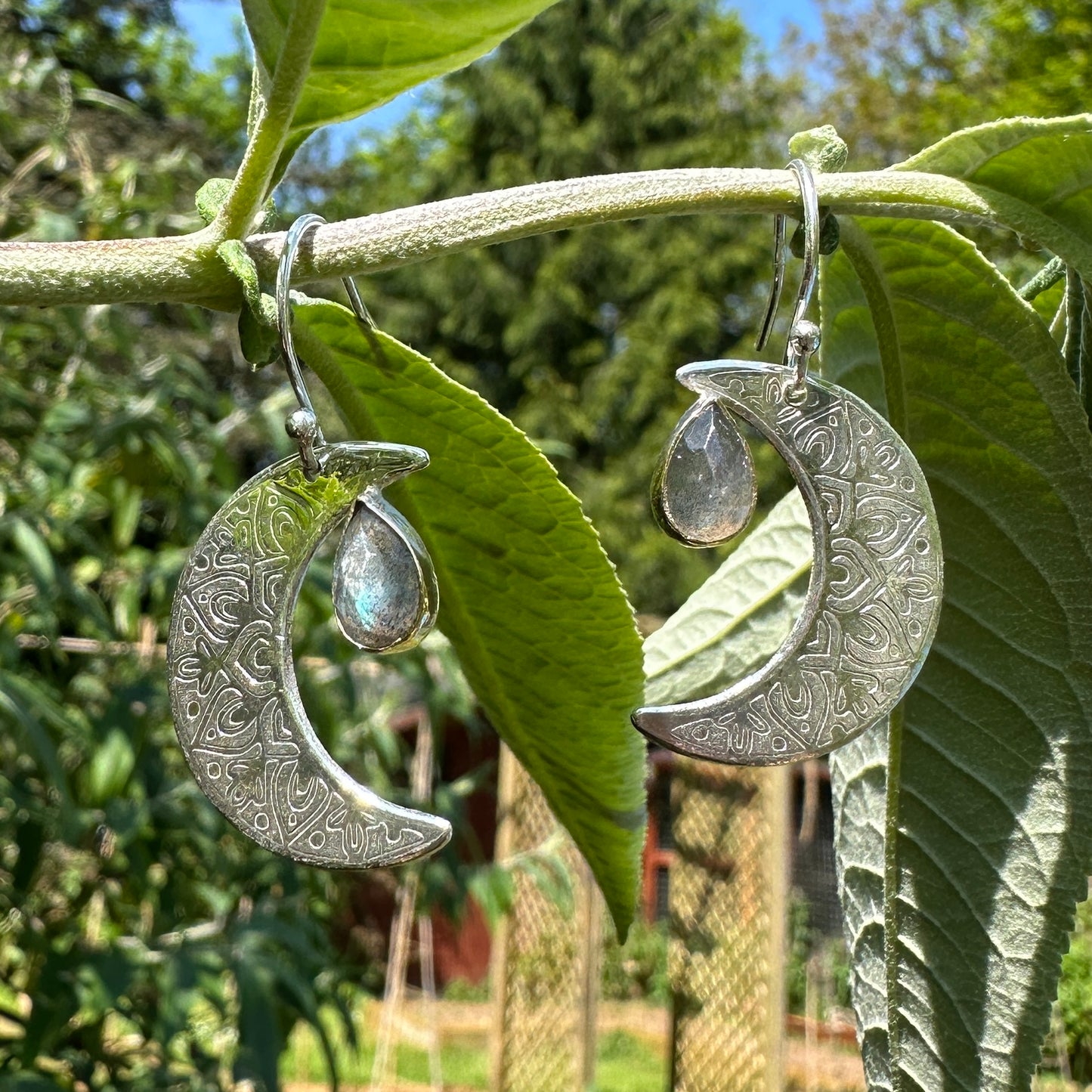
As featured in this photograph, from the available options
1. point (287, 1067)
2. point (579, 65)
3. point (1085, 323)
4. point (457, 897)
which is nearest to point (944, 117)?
point (579, 65)

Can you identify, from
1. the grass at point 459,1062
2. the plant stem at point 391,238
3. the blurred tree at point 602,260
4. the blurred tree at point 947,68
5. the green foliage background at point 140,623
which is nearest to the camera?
the plant stem at point 391,238

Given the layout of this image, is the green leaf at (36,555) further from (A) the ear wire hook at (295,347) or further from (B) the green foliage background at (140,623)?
(A) the ear wire hook at (295,347)

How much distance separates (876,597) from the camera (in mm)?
430

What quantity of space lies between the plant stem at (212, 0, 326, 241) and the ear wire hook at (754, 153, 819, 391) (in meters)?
0.15

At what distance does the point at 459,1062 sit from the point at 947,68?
10978mm

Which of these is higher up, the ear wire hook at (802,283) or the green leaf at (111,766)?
the ear wire hook at (802,283)

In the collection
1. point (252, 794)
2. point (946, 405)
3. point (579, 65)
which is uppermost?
point (579, 65)

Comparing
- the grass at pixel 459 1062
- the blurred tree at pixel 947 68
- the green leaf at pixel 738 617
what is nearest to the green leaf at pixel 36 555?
the green leaf at pixel 738 617

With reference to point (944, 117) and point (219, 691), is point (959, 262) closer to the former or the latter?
point (219, 691)

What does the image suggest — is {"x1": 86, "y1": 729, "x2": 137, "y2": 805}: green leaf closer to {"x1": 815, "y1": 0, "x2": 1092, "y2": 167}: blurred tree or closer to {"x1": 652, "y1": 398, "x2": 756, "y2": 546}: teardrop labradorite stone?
{"x1": 652, "y1": 398, "x2": 756, "y2": 546}: teardrop labradorite stone

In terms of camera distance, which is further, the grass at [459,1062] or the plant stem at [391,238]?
the grass at [459,1062]

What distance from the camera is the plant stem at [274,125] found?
410 millimetres

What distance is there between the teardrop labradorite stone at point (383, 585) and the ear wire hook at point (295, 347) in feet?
0.08

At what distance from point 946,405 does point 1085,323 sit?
0.06 meters
